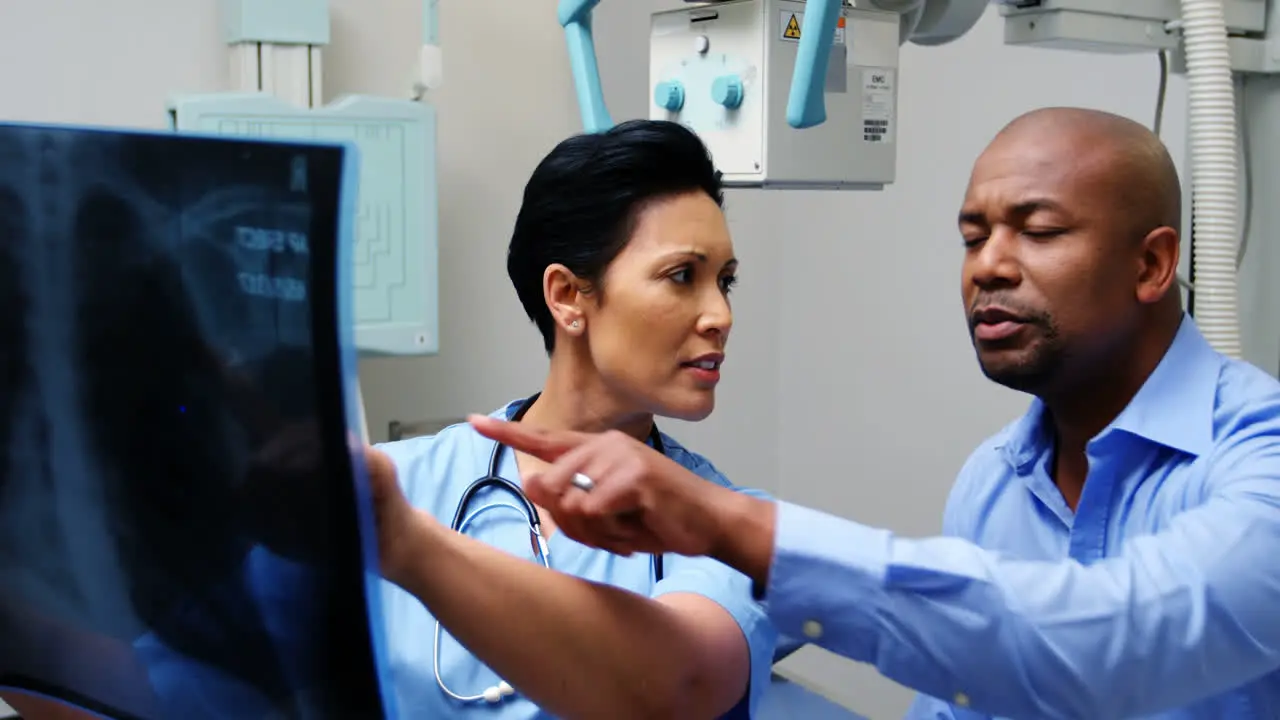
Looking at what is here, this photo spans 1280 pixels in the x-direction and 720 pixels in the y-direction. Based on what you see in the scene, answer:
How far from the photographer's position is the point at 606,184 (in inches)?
55.5

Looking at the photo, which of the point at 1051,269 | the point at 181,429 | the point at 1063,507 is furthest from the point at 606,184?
the point at 181,429

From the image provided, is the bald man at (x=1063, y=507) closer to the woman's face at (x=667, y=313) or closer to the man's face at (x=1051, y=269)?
the man's face at (x=1051, y=269)

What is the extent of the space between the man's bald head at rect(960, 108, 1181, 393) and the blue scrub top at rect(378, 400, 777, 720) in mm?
Result: 298

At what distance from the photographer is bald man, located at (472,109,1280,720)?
85 cm

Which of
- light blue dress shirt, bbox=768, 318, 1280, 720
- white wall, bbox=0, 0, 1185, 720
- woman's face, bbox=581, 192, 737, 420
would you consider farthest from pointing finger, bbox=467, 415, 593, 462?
white wall, bbox=0, 0, 1185, 720

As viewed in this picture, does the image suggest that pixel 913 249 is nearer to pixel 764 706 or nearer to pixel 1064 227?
pixel 764 706

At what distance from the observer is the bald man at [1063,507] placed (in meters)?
0.85

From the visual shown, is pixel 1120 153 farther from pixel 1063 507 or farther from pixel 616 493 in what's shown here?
pixel 616 493

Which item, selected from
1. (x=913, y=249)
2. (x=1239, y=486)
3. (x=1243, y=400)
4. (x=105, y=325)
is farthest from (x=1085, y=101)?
(x=105, y=325)

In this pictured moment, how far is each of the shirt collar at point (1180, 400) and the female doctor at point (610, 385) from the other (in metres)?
0.42

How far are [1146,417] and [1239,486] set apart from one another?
7.4 inches

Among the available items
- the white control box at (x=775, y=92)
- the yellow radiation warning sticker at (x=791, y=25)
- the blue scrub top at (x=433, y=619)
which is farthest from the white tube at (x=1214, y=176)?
the blue scrub top at (x=433, y=619)

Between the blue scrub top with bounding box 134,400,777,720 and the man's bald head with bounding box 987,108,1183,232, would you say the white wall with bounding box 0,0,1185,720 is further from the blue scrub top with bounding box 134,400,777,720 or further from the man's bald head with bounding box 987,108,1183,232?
the blue scrub top with bounding box 134,400,777,720

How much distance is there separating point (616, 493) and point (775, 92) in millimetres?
710
